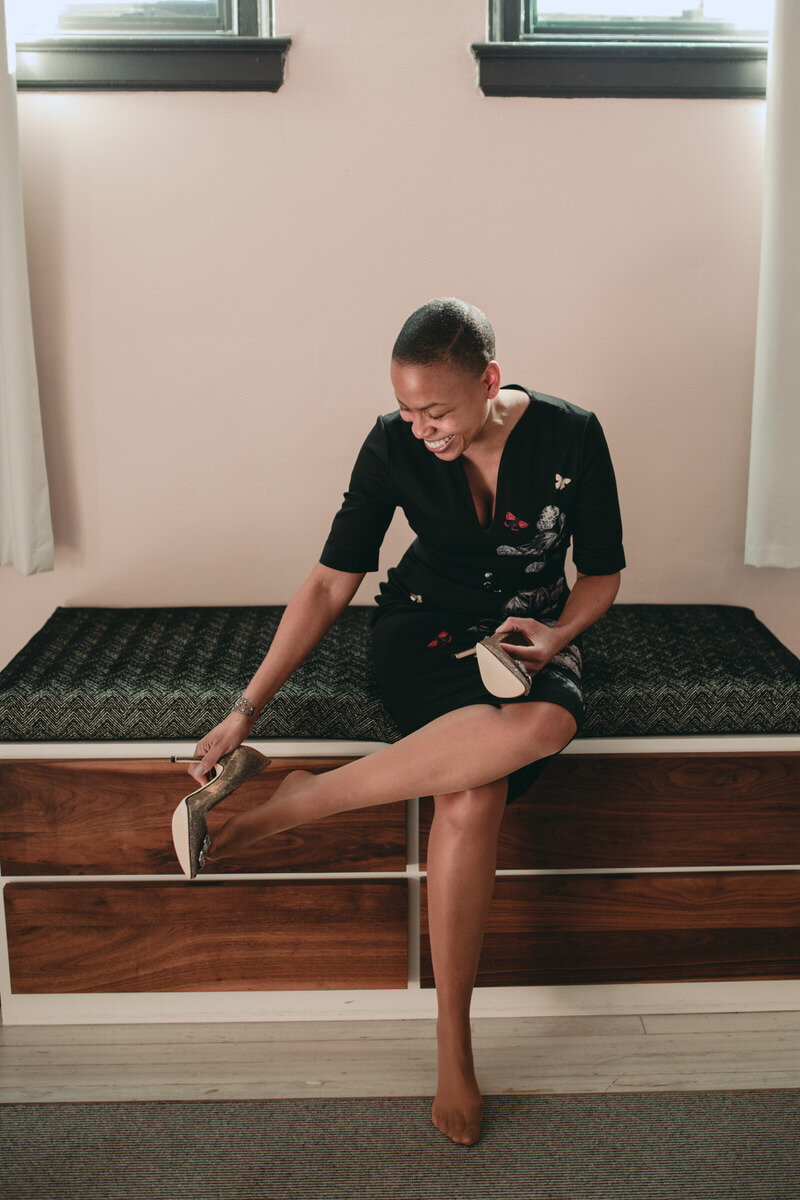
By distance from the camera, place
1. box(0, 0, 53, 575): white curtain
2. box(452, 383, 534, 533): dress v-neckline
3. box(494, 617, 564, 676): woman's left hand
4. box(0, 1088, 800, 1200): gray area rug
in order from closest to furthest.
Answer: box(0, 1088, 800, 1200): gray area rug
box(494, 617, 564, 676): woman's left hand
box(452, 383, 534, 533): dress v-neckline
box(0, 0, 53, 575): white curtain

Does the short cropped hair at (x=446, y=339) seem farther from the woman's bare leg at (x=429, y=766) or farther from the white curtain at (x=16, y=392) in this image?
the white curtain at (x=16, y=392)

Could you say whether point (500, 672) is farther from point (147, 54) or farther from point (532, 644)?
point (147, 54)

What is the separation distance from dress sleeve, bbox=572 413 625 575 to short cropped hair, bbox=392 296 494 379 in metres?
0.26

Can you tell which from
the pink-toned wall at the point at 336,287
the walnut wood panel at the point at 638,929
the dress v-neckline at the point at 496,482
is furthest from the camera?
the pink-toned wall at the point at 336,287

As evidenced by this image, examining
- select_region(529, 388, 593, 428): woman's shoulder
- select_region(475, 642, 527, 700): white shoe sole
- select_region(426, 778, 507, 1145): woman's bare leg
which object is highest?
select_region(529, 388, 593, 428): woman's shoulder

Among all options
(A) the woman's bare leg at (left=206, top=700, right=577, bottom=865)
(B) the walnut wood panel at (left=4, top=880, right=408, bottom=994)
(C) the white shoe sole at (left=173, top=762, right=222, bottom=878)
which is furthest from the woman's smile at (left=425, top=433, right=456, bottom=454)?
(B) the walnut wood panel at (left=4, top=880, right=408, bottom=994)

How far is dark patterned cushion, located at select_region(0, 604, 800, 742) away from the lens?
63.2 inches

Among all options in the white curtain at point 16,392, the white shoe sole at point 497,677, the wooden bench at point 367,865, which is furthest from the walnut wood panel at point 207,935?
the white curtain at point 16,392

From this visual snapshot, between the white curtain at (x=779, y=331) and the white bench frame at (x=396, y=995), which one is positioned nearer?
the white bench frame at (x=396, y=995)

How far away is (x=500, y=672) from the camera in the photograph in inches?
55.1

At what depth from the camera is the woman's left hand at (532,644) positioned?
145 centimetres

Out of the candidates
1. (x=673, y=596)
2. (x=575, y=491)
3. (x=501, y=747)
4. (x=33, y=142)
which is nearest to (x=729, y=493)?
(x=673, y=596)

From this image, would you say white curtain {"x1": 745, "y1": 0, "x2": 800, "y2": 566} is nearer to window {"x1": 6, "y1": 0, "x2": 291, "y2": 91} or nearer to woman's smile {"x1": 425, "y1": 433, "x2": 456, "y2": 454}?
woman's smile {"x1": 425, "y1": 433, "x2": 456, "y2": 454}

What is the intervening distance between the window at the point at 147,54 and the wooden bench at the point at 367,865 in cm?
115
